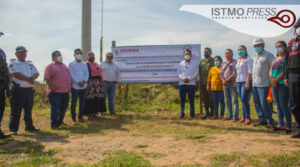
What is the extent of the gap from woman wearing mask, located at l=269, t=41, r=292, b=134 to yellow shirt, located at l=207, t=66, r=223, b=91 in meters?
1.64

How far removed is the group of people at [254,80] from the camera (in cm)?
460

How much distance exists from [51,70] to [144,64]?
9.84 feet

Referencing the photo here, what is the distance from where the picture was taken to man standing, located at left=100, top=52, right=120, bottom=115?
7527 millimetres

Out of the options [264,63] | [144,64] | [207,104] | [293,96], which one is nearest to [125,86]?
[144,64]

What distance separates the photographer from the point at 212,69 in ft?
22.8

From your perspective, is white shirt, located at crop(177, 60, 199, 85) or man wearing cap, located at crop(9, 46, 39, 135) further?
white shirt, located at crop(177, 60, 199, 85)

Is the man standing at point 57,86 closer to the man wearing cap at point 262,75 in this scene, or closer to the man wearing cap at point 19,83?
the man wearing cap at point 19,83

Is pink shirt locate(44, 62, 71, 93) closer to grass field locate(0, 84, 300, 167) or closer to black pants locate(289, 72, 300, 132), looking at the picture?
grass field locate(0, 84, 300, 167)

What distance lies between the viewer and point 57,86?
5.81 m

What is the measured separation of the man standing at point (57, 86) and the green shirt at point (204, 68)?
3666 mm

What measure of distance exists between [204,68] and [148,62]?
1766mm

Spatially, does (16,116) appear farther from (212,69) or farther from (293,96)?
(293,96)

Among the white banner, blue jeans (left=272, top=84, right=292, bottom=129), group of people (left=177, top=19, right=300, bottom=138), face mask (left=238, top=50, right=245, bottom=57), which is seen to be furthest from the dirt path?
the white banner

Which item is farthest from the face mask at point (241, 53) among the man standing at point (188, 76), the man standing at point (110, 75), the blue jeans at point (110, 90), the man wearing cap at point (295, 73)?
Answer: the blue jeans at point (110, 90)
